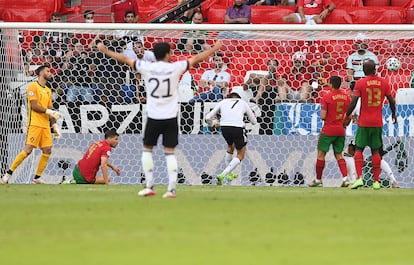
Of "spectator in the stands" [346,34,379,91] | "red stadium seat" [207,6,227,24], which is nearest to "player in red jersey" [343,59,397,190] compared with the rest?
"spectator in the stands" [346,34,379,91]

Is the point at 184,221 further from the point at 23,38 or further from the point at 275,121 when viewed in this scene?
the point at 23,38

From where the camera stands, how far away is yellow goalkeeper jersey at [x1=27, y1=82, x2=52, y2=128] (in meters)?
18.8

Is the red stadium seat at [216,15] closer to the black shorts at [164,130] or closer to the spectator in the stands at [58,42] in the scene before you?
the spectator in the stands at [58,42]

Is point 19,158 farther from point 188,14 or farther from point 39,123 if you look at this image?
point 188,14

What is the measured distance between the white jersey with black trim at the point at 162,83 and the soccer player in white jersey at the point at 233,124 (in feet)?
19.7

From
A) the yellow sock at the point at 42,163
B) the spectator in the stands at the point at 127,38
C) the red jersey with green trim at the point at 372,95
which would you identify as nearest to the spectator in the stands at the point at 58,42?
the spectator in the stands at the point at 127,38

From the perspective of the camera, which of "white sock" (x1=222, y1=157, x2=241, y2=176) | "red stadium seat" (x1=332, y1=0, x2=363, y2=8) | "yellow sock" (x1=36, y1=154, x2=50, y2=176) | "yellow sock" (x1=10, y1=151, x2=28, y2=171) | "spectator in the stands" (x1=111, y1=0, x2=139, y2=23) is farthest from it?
"red stadium seat" (x1=332, y1=0, x2=363, y2=8)

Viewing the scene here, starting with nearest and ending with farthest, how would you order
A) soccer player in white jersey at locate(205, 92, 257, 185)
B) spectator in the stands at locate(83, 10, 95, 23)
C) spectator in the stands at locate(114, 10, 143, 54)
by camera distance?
soccer player in white jersey at locate(205, 92, 257, 185)
spectator in the stands at locate(114, 10, 143, 54)
spectator in the stands at locate(83, 10, 95, 23)

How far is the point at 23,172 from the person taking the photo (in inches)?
822

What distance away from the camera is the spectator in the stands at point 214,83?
21078 millimetres

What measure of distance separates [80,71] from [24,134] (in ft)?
5.56

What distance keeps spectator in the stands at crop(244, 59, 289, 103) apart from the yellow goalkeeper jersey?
14.3ft

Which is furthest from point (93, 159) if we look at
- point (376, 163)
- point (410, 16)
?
point (410, 16)

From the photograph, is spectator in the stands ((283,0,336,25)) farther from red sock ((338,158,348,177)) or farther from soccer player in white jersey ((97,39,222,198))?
soccer player in white jersey ((97,39,222,198))
